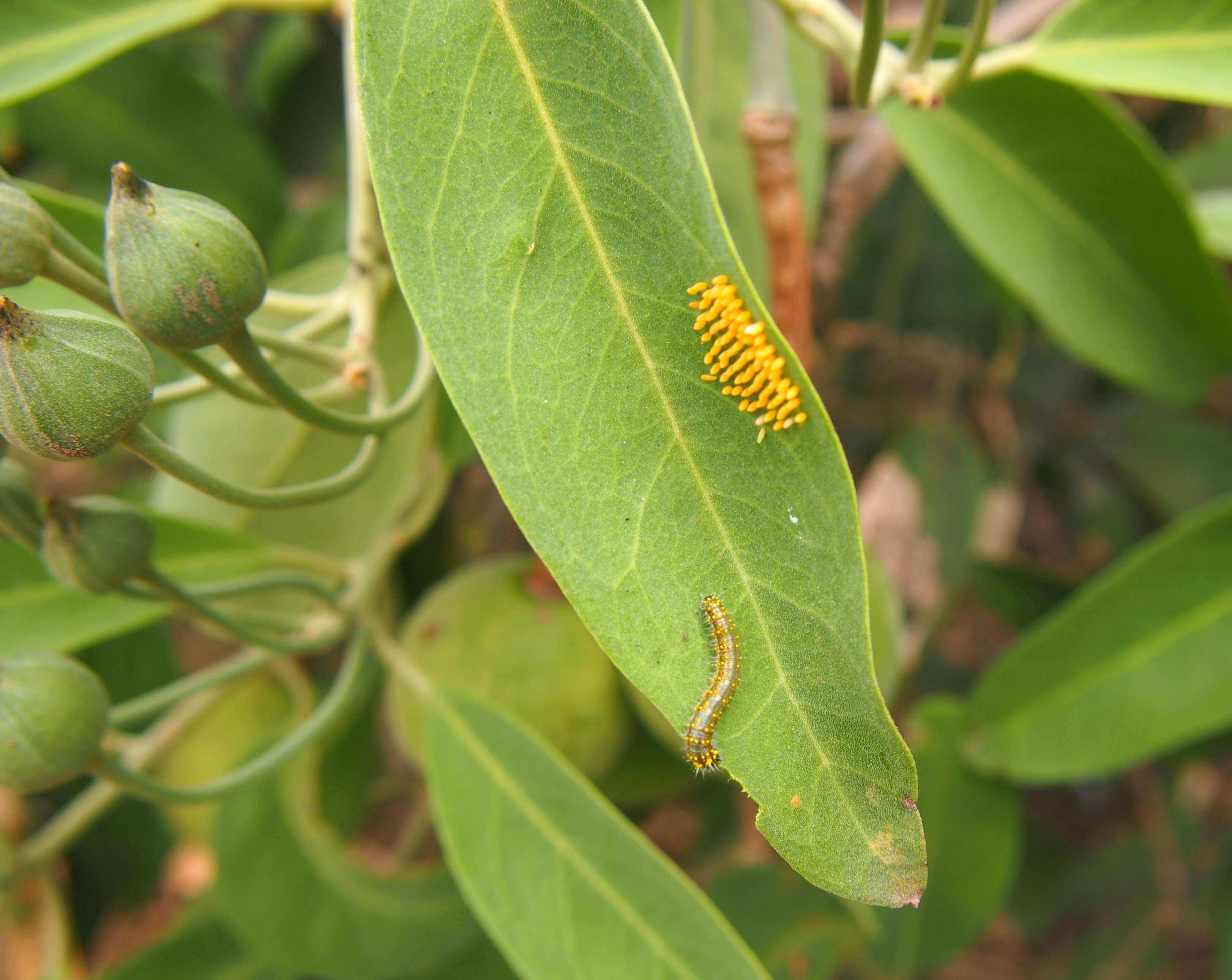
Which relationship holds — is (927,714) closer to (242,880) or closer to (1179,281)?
(1179,281)

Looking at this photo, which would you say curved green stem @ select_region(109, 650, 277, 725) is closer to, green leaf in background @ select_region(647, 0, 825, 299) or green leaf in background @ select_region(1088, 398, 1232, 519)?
green leaf in background @ select_region(647, 0, 825, 299)

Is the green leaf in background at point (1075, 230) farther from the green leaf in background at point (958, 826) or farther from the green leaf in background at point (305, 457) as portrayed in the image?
the green leaf in background at point (305, 457)

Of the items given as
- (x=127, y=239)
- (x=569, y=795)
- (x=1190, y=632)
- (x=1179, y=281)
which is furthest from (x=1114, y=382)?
(x=127, y=239)

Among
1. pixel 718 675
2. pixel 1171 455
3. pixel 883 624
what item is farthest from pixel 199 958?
pixel 1171 455

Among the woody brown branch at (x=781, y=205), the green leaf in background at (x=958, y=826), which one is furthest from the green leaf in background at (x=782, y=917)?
the woody brown branch at (x=781, y=205)

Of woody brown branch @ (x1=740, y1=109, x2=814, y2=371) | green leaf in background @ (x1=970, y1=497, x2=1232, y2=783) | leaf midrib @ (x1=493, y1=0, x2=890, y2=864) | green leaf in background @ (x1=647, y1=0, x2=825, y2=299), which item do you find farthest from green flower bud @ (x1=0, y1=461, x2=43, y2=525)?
green leaf in background @ (x1=970, y1=497, x2=1232, y2=783)

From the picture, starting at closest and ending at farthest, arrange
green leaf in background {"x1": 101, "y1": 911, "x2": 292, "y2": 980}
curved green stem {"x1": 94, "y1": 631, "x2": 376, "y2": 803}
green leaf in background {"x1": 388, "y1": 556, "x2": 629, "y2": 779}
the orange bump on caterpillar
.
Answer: the orange bump on caterpillar, curved green stem {"x1": 94, "y1": 631, "x2": 376, "y2": 803}, green leaf in background {"x1": 388, "y1": 556, "x2": 629, "y2": 779}, green leaf in background {"x1": 101, "y1": 911, "x2": 292, "y2": 980}
